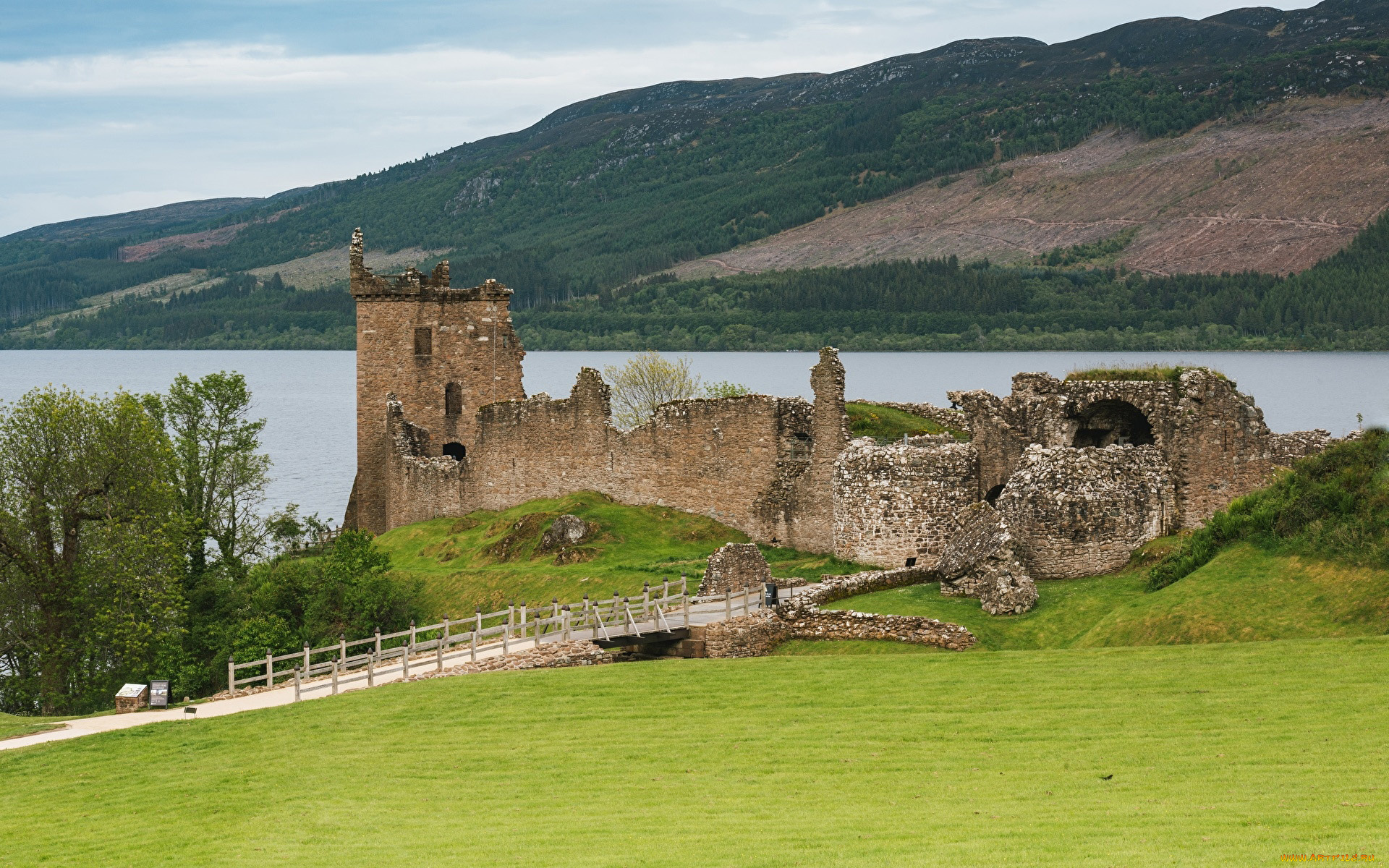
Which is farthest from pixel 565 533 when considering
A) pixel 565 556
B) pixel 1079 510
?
pixel 1079 510

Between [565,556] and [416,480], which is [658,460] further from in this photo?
[416,480]

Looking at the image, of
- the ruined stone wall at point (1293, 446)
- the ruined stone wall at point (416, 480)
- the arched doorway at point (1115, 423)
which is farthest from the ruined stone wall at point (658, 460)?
the ruined stone wall at point (1293, 446)

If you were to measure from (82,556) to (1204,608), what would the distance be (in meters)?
30.6

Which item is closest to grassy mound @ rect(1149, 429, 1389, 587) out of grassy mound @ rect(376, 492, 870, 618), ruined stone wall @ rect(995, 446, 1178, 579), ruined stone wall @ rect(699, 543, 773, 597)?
ruined stone wall @ rect(995, 446, 1178, 579)

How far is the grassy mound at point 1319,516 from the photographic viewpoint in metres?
26.1

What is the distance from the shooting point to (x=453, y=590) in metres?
43.5

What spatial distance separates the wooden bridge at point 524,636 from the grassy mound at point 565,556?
4025 millimetres

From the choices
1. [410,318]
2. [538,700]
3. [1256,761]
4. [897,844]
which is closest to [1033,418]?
[538,700]

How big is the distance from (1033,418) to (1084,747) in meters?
17.4

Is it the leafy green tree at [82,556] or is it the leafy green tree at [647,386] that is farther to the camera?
the leafy green tree at [647,386]

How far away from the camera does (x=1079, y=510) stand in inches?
1272

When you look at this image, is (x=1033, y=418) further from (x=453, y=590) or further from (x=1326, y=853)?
(x=1326, y=853)

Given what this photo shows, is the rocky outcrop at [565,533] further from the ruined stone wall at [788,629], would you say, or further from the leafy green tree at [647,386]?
the leafy green tree at [647,386]

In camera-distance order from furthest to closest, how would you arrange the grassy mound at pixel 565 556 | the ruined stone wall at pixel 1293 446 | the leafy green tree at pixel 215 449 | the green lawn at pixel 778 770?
the leafy green tree at pixel 215 449 < the grassy mound at pixel 565 556 < the ruined stone wall at pixel 1293 446 < the green lawn at pixel 778 770
